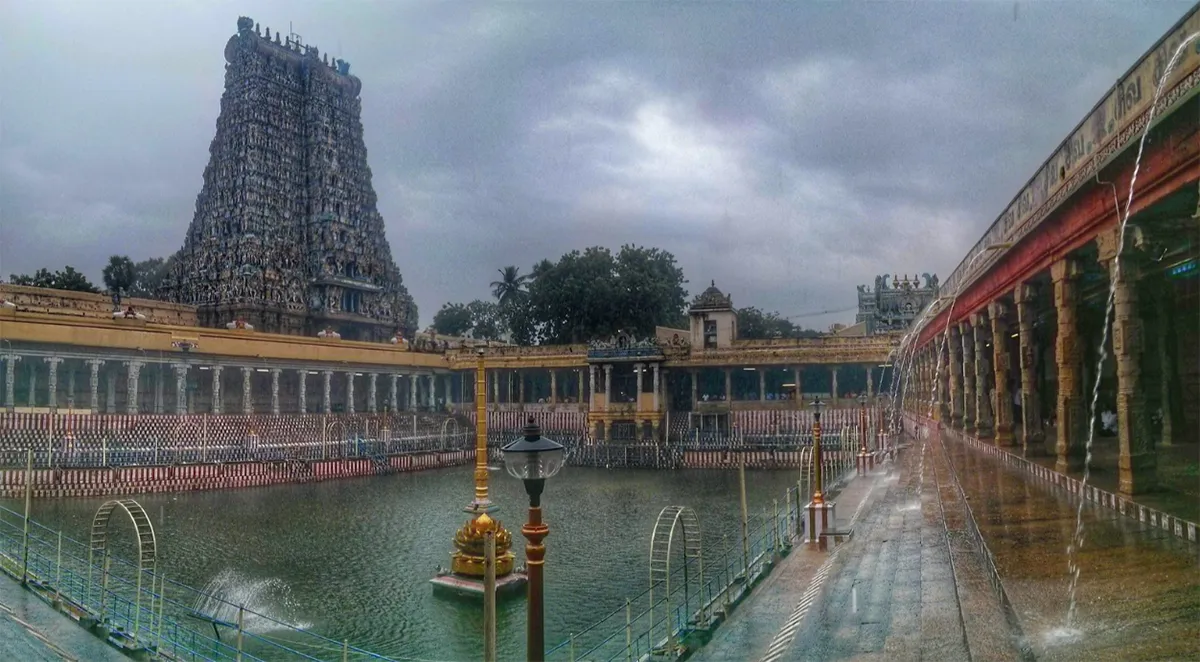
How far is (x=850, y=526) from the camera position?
16234mm

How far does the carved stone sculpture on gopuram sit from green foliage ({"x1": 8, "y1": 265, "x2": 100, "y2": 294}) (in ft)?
20.7

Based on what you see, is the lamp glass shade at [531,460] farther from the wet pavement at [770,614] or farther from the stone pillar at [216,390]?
the stone pillar at [216,390]

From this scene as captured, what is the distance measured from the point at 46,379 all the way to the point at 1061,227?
44702 millimetres

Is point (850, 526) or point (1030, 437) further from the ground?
point (1030, 437)

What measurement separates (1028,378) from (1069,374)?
3.30m

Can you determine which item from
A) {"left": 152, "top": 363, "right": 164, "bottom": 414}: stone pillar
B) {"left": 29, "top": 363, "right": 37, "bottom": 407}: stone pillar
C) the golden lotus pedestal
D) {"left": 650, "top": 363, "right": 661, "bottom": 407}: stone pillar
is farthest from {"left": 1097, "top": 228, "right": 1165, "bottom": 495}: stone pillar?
{"left": 152, "top": 363, "right": 164, "bottom": 414}: stone pillar

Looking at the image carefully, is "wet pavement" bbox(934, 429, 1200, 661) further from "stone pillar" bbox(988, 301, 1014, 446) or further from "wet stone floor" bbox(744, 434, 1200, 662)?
"stone pillar" bbox(988, 301, 1014, 446)

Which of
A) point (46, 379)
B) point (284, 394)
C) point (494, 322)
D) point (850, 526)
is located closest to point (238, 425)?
point (46, 379)

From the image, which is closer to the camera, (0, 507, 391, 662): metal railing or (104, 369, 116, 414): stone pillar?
(0, 507, 391, 662): metal railing

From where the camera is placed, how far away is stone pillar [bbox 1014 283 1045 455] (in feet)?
63.6

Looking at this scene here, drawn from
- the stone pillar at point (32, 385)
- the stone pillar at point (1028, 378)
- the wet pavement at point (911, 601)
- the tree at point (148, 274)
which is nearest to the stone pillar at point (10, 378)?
the stone pillar at point (32, 385)

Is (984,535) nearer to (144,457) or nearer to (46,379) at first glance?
(144,457)

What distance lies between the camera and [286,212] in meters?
67.7

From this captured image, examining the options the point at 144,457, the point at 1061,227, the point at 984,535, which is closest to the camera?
the point at 984,535
